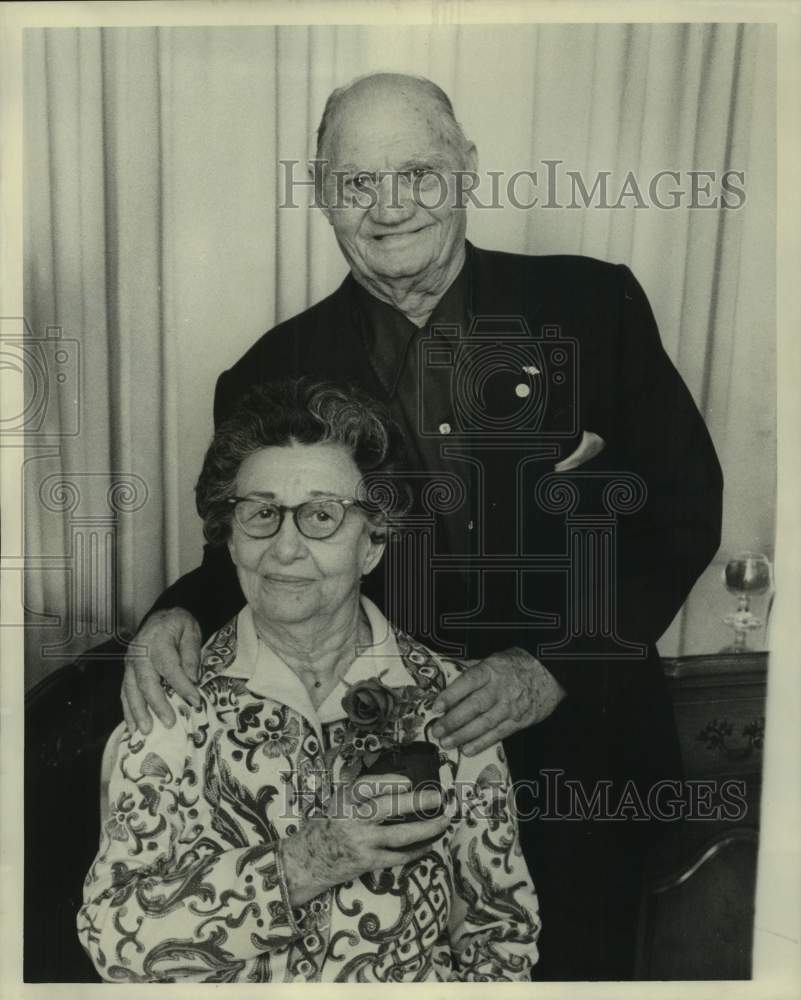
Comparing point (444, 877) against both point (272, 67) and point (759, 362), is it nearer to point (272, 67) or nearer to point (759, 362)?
point (759, 362)

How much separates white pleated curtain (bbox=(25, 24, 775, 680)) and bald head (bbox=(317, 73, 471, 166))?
30 mm

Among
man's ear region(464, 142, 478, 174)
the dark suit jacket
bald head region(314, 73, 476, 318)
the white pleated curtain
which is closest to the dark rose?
the dark suit jacket

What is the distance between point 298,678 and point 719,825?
0.93 meters

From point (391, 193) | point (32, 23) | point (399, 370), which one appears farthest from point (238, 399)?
point (32, 23)

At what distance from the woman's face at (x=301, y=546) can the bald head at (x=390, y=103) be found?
2.08 ft

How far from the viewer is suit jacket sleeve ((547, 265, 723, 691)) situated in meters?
2.22

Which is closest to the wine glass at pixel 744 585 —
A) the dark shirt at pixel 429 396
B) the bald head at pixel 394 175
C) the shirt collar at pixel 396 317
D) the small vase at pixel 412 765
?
the dark shirt at pixel 429 396

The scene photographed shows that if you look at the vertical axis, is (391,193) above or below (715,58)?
below

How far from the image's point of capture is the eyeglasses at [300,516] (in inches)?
83.5

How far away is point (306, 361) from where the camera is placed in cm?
222

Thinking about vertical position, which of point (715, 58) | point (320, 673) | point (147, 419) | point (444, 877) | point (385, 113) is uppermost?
point (715, 58)

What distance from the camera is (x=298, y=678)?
7.06 feet

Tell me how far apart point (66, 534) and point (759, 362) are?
4.89 feet

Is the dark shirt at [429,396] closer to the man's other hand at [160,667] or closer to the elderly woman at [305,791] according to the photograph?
the elderly woman at [305,791]
